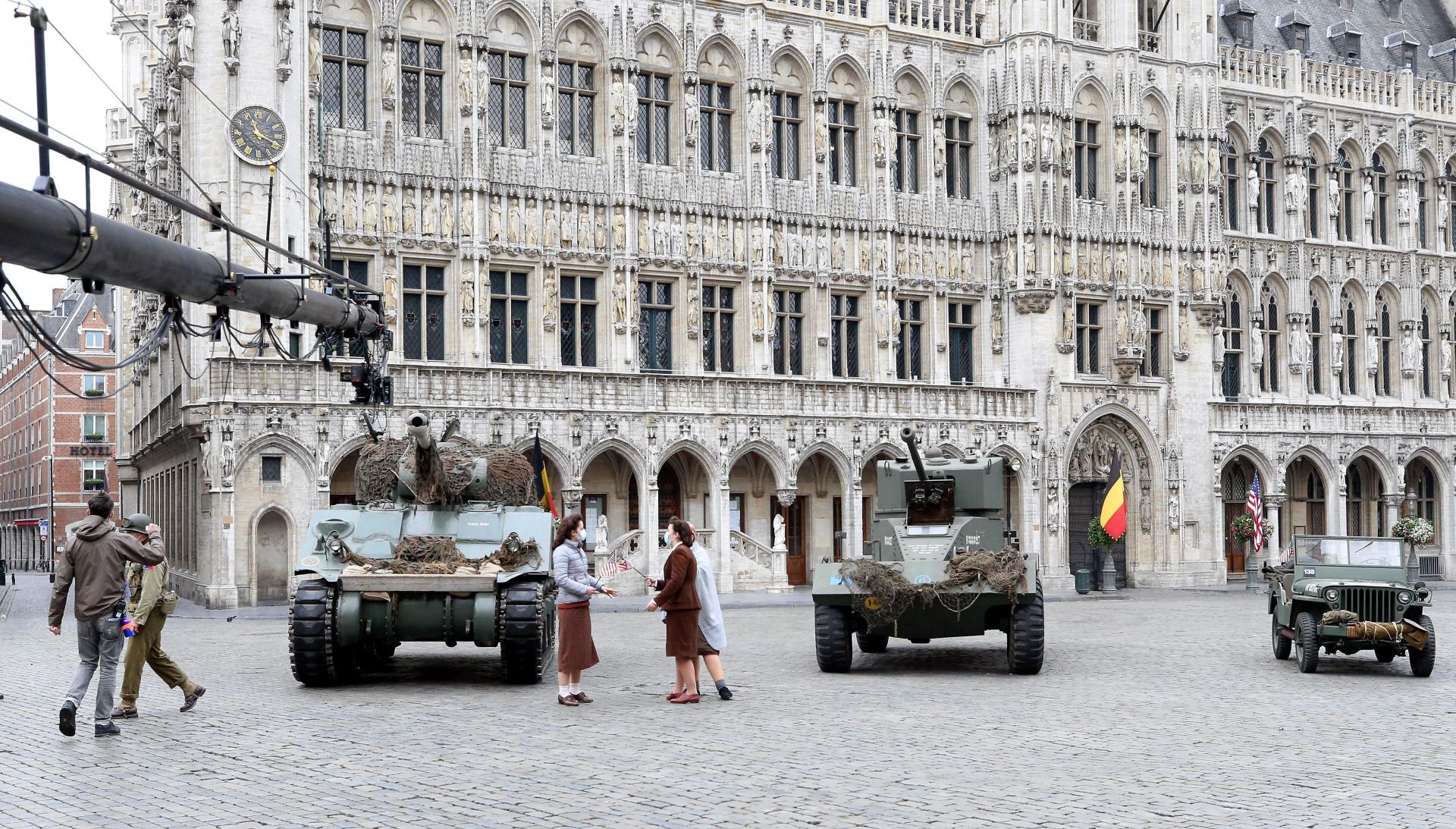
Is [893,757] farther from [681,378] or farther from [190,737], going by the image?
[681,378]

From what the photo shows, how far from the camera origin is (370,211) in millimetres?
31641

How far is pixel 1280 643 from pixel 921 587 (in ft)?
15.2

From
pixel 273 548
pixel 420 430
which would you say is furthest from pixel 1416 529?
pixel 420 430

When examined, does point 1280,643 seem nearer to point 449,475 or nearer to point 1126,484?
point 449,475

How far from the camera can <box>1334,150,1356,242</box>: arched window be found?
44156 millimetres

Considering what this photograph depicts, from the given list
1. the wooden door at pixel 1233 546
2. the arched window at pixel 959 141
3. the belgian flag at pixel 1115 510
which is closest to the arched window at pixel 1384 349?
the wooden door at pixel 1233 546

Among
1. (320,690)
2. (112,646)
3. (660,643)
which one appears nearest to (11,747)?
(112,646)

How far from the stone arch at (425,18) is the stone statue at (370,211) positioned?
3712 millimetres

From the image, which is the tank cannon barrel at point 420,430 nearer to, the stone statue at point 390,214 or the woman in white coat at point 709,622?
the woman in white coat at point 709,622

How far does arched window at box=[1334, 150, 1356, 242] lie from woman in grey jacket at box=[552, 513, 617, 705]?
35621 mm

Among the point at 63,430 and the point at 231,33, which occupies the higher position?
the point at 231,33

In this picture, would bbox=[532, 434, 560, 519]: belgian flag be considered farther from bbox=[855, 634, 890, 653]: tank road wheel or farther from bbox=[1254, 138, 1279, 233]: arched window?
bbox=[1254, 138, 1279, 233]: arched window

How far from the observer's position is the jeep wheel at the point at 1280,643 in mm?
18016

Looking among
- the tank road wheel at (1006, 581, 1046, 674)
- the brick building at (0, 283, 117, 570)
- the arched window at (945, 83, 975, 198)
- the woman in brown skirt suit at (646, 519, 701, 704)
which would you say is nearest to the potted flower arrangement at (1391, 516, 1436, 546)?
the arched window at (945, 83, 975, 198)
